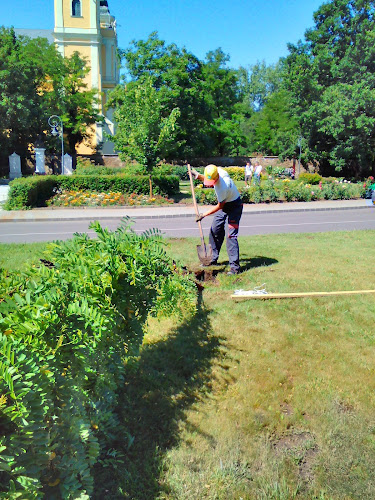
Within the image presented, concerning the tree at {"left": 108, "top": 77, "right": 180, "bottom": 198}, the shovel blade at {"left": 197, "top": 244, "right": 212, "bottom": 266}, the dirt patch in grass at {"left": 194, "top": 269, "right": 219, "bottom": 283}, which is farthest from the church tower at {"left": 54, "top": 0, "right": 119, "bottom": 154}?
the dirt patch in grass at {"left": 194, "top": 269, "right": 219, "bottom": 283}

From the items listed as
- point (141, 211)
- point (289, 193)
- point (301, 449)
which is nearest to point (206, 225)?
point (141, 211)

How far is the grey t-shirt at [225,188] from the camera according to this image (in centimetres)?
718

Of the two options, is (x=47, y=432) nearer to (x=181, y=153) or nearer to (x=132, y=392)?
(x=132, y=392)

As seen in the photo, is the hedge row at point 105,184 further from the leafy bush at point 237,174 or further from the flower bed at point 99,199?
the leafy bush at point 237,174

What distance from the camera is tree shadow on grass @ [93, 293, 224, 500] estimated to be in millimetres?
2846

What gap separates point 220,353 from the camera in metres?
4.61

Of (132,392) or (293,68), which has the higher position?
(293,68)

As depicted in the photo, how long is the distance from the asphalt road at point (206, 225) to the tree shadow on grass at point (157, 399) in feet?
24.8

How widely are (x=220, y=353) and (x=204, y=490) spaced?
1844 mm

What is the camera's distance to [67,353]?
8.01 feet

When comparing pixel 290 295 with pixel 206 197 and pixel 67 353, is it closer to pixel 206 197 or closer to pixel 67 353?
pixel 67 353

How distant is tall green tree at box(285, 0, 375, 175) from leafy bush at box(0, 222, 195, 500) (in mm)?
36056

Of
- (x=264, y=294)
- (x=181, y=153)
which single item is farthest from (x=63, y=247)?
(x=181, y=153)

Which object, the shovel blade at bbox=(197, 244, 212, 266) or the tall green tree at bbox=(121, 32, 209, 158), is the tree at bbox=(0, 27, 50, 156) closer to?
the tall green tree at bbox=(121, 32, 209, 158)
